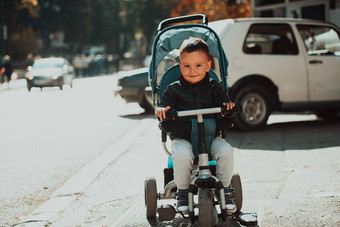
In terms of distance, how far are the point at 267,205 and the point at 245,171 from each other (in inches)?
75.5

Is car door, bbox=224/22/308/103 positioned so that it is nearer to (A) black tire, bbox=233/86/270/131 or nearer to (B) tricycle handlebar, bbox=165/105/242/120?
(A) black tire, bbox=233/86/270/131

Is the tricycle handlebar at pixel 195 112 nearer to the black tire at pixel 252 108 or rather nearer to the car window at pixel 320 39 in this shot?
the black tire at pixel 252 108

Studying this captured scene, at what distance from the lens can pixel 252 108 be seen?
36.3 feet

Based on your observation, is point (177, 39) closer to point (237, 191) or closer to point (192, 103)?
point (192, 103)

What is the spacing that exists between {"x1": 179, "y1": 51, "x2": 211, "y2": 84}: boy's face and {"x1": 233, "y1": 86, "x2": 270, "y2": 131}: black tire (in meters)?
6.12

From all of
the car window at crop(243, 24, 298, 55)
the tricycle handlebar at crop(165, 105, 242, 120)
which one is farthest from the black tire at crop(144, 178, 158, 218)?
the car window at crop(243, 24, 298, 55)

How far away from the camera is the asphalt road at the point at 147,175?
18.0 ft

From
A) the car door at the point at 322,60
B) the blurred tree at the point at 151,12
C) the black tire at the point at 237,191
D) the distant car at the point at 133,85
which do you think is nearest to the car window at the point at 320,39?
the car door at the point at 322,60

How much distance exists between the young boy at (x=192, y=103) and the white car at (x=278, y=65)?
6.00 m

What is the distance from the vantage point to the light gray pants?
15.2 feet

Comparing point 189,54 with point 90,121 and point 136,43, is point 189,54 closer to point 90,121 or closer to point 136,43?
point 90,121

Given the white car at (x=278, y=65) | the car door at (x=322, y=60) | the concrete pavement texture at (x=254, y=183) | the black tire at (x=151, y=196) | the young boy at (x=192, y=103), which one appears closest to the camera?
the young boy at (x=192, y=103)

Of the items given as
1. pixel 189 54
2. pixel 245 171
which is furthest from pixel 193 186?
pixel 245 171

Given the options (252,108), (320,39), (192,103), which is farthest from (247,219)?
(320,39)
